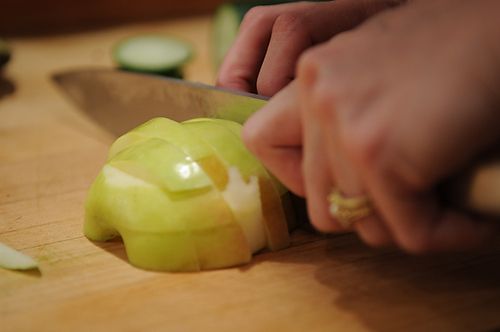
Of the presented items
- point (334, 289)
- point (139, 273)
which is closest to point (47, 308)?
point (139, 273)

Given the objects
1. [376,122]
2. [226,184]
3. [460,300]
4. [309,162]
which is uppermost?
[376,122]

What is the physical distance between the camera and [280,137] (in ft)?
4.28

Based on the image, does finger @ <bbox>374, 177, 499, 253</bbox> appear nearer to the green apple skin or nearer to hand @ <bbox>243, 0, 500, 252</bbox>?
hand @ <bbox>243, 0, 500, 252</bbox>

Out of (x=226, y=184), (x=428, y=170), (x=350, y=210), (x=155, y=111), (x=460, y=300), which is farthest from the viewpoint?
(x=155, y=111)

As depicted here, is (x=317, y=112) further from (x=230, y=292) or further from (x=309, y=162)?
(x=230, y=292)

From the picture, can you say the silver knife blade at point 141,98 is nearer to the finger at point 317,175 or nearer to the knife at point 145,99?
the knife at point 145,99

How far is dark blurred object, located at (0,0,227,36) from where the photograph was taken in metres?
2.90

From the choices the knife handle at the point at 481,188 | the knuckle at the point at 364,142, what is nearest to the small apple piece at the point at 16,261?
the knuckle at the point at 364,142

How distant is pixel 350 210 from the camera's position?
1.17 meters

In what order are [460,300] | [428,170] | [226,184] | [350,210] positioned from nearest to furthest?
[428,170], [350,210], [460,300], [226,184]

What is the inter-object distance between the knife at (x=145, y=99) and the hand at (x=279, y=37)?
8 centimetres

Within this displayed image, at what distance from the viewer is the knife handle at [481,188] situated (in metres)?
1.04

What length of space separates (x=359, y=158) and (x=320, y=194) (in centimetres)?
20

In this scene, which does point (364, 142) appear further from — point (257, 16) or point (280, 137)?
point (257, 16)
